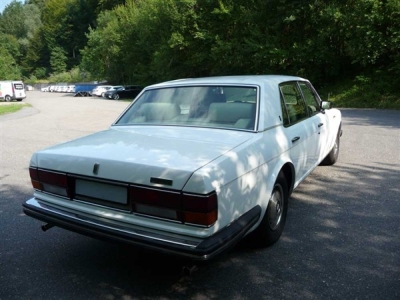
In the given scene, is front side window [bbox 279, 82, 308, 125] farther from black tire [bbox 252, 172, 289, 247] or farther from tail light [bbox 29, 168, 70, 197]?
tail light [bbox 29, 168, 70, 197]

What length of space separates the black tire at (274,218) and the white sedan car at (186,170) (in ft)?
0.03

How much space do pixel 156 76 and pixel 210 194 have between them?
122 feet

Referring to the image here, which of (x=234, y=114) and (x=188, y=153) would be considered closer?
(x=188, y=153)

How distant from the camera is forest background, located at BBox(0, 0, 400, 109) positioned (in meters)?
19.3

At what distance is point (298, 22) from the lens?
971 inches

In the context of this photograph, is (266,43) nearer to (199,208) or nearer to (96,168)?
(96,168)

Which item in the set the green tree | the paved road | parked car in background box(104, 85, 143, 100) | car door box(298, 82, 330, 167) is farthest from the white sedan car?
the green tree

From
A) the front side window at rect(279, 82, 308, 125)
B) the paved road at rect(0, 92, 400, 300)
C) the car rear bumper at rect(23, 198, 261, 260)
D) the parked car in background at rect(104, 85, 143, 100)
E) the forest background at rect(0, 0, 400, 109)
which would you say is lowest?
the parked car in background at rect(104, 85, 143, 100)

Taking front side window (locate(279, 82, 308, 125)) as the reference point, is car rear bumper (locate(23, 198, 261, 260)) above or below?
below

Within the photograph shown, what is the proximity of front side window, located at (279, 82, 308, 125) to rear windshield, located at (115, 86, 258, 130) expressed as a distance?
0.51 m

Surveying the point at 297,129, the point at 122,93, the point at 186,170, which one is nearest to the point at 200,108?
the point at 297,129

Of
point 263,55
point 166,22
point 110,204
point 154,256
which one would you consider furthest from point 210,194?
point 166,22

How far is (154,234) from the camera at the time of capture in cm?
254

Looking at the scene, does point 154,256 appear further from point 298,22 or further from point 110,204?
point 298,22
